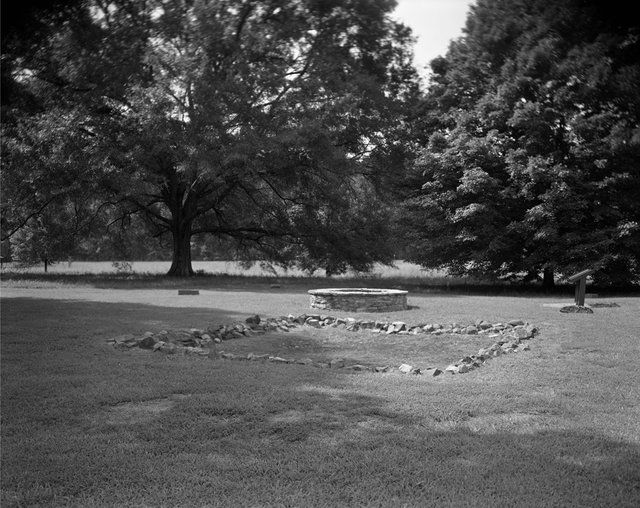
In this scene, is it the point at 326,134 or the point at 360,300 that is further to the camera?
the point at 326,134

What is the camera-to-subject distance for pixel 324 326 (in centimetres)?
1248

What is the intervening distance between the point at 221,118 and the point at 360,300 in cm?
624

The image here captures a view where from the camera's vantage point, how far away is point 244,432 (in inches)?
198

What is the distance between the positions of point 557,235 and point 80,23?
67.1 feet

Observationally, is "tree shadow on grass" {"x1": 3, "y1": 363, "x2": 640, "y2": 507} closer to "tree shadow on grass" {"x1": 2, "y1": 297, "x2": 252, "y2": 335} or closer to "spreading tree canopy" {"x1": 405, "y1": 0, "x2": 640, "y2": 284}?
Result: "tree shadow on grass" {"x1": 2, "y1": 297, "x2": 252, "y2": 335}

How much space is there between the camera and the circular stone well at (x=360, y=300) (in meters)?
15.1

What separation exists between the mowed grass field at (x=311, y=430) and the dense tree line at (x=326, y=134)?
2604 millimetres

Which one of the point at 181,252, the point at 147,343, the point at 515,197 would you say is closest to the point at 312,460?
the point at 147,343

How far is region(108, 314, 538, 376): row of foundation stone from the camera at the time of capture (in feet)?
26.8

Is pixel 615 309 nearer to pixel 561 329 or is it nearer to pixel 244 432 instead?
pixel 561 329

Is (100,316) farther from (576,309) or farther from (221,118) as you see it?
(576,309)

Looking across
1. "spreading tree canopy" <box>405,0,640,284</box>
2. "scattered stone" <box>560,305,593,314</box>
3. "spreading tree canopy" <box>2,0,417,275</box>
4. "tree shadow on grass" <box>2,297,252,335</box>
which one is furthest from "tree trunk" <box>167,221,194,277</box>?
"scattered stone" <box>560,305,593,314</box>

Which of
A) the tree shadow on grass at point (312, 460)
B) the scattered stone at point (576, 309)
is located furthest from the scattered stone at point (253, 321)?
the scattered stone at point (576, 309)

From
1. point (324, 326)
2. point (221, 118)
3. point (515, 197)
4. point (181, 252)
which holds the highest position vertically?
point (221, 118)
